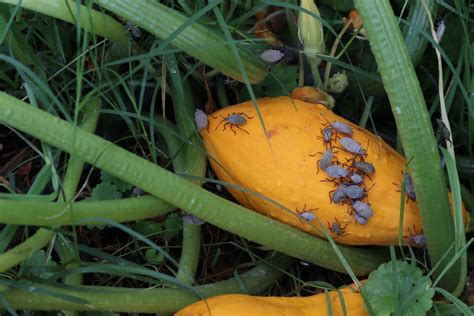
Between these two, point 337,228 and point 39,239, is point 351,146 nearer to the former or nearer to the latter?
point 337,228

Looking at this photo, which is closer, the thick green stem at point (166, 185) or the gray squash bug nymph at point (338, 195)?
the thick green stem at point (166, 185)

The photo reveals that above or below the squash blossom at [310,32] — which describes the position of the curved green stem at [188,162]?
below

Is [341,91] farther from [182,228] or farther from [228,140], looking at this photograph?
[182,228]

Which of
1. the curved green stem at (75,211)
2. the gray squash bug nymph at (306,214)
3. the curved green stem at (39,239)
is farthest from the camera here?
the gray squash bug nymph at (306,214)

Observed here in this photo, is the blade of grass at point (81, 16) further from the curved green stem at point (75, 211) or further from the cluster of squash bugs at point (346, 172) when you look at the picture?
the cluster of squash bugs at point (346, 172)

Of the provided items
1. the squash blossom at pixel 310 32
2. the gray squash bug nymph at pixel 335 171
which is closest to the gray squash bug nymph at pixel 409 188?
the gray squash bug nymph at pixel 335 171

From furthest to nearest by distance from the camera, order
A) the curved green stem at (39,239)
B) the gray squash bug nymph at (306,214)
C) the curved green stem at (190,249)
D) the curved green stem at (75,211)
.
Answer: the curved green stem at (190,249) < the gray squash bug nymph at (306,214) < the curved green stem at (39,239) < the curved green stem at (75,211)

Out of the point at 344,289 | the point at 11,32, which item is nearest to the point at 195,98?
the point at 11,32

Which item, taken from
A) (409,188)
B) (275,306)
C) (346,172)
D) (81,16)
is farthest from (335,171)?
(81,16)
